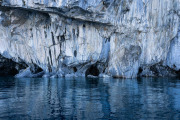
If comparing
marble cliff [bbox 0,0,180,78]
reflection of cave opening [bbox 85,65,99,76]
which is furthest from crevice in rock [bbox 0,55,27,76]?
reflection of cave opening [bbox 85,65,99,76]

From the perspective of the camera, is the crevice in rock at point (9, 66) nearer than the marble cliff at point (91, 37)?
No

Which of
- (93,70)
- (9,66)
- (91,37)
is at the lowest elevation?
(93,70)

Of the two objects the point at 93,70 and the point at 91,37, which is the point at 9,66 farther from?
the point at 91,37

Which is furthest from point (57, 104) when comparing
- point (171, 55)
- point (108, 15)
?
point (171, 55)

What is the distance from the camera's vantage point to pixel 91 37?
3566 centimetres

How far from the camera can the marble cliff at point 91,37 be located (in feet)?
109

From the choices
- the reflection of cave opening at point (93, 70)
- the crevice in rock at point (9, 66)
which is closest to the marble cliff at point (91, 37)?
the reflection of cave opening at point (93, 70)

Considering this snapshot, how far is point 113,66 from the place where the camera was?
3528 centimetres

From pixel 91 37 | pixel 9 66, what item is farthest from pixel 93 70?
pixel 9 66

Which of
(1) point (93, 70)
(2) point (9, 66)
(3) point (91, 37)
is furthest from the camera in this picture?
(2) point (9, 66)

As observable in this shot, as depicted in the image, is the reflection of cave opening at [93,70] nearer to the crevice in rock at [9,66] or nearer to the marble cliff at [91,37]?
the marble cliff at [91,37]

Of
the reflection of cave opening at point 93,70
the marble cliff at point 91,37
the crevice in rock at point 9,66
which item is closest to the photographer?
the marble cliff at point 91,37

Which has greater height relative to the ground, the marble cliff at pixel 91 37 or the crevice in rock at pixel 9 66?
the marble cliff at pixel 91 37

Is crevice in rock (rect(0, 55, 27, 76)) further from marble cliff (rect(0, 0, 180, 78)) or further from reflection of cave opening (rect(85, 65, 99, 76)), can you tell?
reflection of cave opening (rect(85, 65, 99, 76))
